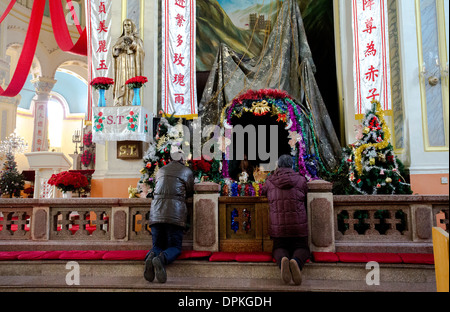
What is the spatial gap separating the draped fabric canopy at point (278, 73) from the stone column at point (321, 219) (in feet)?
14.4

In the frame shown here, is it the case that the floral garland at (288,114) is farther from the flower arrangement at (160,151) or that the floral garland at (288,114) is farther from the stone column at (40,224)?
the stone column at (40,224)

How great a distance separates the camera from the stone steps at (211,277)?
437 centimetres

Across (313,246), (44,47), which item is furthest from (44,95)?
(313,246)

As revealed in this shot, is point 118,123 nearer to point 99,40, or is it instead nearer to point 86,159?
point 99,40

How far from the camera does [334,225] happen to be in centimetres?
531

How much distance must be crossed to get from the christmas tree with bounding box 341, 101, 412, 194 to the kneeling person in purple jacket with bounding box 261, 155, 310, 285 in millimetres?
2357

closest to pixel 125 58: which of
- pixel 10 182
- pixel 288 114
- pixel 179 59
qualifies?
pixel 179 59

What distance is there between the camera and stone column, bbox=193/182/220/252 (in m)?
5.26

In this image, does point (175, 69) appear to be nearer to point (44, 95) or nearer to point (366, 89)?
point (366, 89)

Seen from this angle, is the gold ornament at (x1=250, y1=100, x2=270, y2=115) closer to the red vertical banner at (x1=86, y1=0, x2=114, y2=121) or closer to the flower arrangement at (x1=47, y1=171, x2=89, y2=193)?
the red vertical banner at (x1=86, y1=0, x2=114, y2=121)

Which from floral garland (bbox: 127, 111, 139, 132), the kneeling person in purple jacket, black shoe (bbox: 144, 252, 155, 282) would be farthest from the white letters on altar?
the kneeling person in purple jacket

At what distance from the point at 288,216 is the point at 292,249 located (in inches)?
18.7

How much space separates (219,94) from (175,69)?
1.45 m

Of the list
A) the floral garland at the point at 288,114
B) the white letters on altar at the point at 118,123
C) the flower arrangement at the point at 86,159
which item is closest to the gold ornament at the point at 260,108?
the floral garland at the point at 288,114
